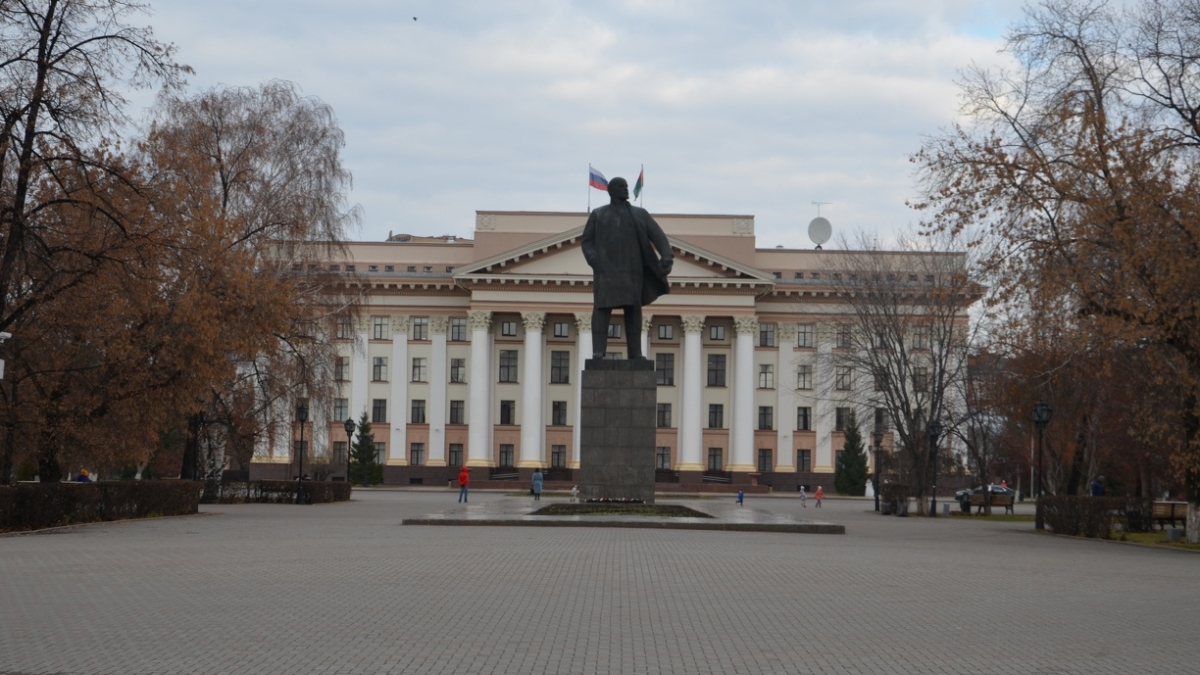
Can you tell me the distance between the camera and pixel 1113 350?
30281mm

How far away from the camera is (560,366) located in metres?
90.7

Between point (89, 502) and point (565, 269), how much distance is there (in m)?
57.1

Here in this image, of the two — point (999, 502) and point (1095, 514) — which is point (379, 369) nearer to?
point (999, 502)

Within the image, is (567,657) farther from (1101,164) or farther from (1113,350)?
(1113,350)

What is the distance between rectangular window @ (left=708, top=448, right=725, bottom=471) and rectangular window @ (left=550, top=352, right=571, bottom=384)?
411 inches

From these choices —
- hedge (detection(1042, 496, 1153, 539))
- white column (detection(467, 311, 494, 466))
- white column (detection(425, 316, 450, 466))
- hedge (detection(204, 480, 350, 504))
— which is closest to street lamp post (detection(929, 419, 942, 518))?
hedge (detection(1042, 496, 1153, 539))

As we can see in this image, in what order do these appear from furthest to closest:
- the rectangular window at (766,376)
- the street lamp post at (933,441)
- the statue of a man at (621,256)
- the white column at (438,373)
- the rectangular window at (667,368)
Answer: the rectangular window at (766,376) < the white column at (438,373) < the rectangular window at (667,368) < the street lamp post at (933,441) < the statue of a man at (621,256)

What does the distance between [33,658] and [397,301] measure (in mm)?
81527

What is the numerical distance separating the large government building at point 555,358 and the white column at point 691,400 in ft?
0.29

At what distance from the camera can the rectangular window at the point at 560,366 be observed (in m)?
90.5

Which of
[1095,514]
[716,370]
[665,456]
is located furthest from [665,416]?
[1095,514]

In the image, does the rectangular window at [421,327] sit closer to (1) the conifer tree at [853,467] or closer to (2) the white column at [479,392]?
(2) the white column at [479,392]

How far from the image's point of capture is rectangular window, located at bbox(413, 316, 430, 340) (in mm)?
91500

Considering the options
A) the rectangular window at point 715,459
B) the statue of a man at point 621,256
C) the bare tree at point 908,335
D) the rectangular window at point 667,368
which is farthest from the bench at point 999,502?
the rectangular window at point 667,368
